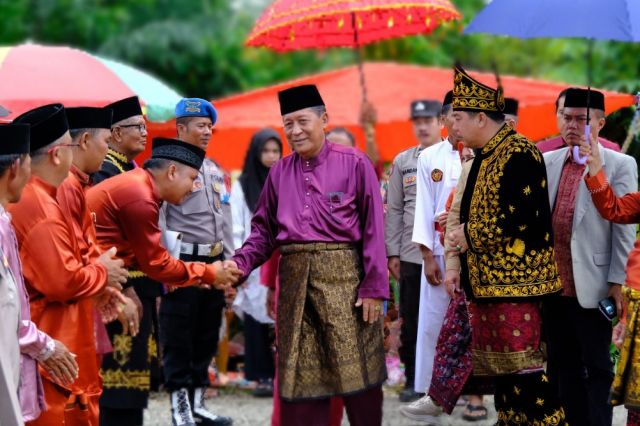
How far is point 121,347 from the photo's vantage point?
250 inches

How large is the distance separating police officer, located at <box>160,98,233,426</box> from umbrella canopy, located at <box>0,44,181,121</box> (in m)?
1.06

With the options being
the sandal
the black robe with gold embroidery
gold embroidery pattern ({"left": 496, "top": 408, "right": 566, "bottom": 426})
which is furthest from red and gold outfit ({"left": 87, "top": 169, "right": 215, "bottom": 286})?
the sandal

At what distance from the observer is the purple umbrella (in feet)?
17.6

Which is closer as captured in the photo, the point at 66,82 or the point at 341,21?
the point at 66,82

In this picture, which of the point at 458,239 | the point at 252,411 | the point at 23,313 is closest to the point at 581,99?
the point at 458,239

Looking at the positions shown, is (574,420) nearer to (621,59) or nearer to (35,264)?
(35,264)

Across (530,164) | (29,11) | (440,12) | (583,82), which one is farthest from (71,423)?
(29,11)

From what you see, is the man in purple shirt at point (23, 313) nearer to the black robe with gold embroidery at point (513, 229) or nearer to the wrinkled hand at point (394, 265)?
the black robe with gold embroidery at point (513, 229)

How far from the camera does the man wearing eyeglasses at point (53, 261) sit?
4668mm

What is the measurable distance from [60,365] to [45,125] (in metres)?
1.15

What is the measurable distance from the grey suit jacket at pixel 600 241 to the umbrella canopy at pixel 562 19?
841 mm

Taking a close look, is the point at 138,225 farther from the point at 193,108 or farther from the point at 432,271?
the point at 432,271

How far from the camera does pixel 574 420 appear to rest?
6.08 metres

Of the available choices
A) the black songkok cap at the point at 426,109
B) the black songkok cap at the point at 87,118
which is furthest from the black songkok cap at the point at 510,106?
the black songkok cap at the point at 87,118
